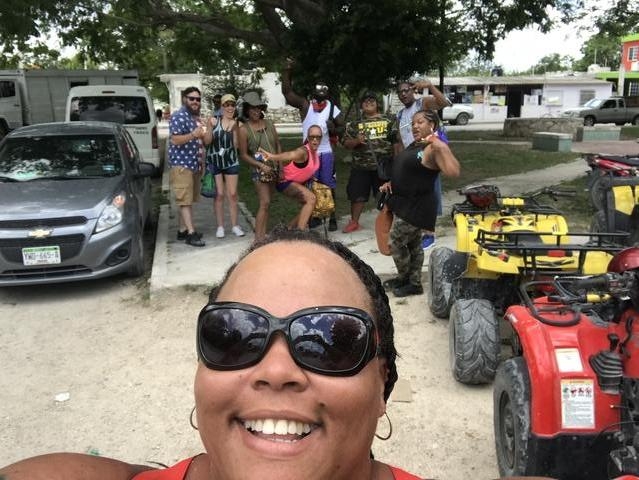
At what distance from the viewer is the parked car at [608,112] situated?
3247 cm

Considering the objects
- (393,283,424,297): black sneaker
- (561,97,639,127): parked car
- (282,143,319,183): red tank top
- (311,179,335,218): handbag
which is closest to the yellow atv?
(393,283,424,297): black sneaker

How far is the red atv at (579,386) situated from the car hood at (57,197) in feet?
14.8

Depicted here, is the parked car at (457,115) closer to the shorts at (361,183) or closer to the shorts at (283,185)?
the shorts at (361,183)

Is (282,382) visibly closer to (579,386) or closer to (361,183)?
(579,386)

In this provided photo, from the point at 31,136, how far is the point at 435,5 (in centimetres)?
767

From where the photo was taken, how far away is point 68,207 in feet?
19.3

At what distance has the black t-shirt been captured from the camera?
5153mm

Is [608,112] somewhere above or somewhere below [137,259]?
above

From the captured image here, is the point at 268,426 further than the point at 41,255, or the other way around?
the point at 41,255

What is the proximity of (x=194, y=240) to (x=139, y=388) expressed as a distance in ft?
10.9

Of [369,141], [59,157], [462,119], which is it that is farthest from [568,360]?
[462,119]


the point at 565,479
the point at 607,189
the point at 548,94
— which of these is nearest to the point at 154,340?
the point at 565,479

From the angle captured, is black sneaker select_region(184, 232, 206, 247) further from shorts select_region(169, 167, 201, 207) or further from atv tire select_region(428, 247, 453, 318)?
atv tire select_region(428, 247, 453, 318)

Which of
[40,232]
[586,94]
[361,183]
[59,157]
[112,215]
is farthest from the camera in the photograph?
[586,94]
